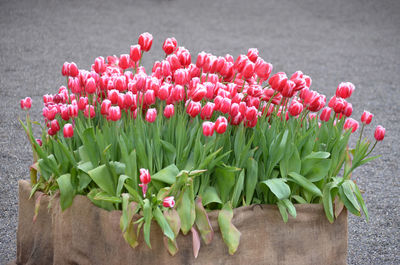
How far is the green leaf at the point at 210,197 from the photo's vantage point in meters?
1.32

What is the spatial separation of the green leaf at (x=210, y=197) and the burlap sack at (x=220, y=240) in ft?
0.12

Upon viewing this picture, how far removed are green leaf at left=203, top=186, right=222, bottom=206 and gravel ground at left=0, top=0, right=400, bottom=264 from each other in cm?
91

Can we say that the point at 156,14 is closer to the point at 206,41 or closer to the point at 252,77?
the point at 206,41

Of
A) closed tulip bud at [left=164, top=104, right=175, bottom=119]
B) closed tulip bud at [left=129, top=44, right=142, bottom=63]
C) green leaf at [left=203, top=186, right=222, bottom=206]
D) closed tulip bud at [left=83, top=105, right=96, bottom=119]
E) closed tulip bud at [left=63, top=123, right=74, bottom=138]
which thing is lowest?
green leaf at [left=203, top=186, right=222, bottom=206]

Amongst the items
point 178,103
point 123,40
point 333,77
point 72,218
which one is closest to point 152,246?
point 72,218

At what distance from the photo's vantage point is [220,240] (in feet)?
4.29

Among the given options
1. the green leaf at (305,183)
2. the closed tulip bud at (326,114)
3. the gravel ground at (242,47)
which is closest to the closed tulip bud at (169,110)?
the green leaf at (305,183)

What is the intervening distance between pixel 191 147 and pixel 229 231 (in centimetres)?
23

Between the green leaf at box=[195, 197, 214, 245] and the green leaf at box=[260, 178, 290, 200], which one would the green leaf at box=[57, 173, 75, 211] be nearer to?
the green leaf at box=[195, 197, 214, 245]

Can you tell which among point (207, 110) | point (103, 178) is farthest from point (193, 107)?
point (103, 178)

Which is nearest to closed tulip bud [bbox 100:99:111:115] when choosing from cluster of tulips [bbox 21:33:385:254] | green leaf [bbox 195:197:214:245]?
cluster of tulips [bbox 21:33:385:254]

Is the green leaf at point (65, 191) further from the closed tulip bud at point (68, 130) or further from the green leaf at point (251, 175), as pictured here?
the green leaf at point (251, 175)

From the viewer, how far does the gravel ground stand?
2.44 meters

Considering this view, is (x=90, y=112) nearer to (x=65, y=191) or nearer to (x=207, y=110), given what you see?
(x=65, y=191)
